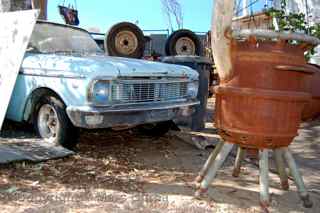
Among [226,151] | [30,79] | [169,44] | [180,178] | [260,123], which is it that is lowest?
[180,178]

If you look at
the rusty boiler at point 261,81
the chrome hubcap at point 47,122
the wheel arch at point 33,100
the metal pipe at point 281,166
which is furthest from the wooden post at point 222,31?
the chrome hubcap at point 47,122

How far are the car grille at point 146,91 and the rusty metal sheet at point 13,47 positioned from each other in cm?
112

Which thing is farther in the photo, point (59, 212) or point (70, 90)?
point (70, 90)

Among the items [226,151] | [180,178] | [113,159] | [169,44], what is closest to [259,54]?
[226,151]

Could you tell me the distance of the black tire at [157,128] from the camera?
660 centimetres

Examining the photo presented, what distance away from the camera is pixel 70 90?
4969mm

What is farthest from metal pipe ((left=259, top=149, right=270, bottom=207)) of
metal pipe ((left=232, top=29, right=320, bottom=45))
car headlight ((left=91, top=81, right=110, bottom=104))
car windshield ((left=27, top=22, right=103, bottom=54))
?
car windshield ((left=27, top=22, right=103, bottom=54))

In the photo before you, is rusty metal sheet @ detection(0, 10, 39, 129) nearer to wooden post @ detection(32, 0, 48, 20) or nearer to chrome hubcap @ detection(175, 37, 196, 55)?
wooden post @ detection(32, 0, 48, 20)

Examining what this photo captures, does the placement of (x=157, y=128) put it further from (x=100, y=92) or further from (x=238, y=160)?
(x=238, y=160)

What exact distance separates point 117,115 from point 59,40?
6.32 ft

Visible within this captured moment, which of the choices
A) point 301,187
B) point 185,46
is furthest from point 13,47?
point 185,46

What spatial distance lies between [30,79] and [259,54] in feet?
10.4

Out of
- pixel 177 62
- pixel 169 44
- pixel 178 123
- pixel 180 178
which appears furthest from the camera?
pixel 169 44

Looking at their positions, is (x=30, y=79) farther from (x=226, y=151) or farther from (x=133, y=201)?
(x=226, y=151)
